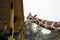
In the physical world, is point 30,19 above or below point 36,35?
above

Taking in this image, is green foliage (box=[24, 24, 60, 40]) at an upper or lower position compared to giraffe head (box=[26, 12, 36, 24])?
lower

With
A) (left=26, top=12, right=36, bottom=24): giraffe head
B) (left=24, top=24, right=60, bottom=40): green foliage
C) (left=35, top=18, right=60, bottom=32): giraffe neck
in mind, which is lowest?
(left=24, top=24, right=60, bottom=40): green foliage

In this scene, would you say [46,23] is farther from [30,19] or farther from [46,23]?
[30,19]

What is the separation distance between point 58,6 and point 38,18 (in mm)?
174

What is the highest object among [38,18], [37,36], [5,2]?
[5,2]

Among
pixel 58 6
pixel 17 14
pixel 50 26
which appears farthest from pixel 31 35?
pixel 17 14

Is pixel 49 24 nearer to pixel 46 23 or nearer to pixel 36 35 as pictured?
pixel 46 23

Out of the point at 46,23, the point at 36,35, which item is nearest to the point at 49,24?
the point at 46,23

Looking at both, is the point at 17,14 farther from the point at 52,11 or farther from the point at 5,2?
the point at 52,11

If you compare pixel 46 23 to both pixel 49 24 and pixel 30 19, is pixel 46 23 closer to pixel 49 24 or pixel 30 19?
pixel 49 24

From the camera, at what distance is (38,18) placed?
1.07m

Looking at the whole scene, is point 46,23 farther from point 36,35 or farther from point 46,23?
point 36,35

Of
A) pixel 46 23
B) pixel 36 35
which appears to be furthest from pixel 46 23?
pixel 36 35

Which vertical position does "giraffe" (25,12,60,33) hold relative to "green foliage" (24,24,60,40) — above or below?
above
